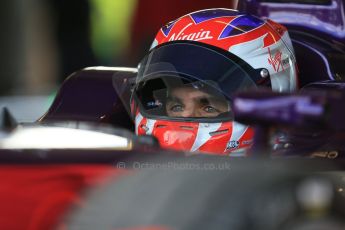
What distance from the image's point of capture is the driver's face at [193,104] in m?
2.88

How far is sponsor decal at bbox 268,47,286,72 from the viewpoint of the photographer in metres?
2.93

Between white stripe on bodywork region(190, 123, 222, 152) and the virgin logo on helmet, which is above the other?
the virgin logo on helmet

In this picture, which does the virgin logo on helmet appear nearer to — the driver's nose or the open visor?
the open visor

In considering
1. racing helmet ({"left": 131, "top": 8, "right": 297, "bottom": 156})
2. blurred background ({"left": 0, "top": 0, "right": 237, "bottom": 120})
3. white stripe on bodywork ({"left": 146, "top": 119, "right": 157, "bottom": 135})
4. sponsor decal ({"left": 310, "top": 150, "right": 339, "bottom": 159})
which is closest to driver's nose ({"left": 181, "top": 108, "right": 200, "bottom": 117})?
racing helmet ({"left": 131, "top": 8, "right": 297, "bottom": 156})

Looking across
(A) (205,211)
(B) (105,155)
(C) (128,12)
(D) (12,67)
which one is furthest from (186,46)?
(D) (12,67)

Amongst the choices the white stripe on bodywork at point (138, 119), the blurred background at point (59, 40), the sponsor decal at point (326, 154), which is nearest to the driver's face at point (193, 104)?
the white stripe on bodywork at point (138, 119)

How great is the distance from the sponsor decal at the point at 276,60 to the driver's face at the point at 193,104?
0.23 meters

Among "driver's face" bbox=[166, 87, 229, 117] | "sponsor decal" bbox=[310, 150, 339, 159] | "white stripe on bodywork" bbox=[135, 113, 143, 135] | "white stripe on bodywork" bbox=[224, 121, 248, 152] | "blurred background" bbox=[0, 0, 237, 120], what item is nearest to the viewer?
"sponsor decal" bbox=[310, 150, 339, 159]

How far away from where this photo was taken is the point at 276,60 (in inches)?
116

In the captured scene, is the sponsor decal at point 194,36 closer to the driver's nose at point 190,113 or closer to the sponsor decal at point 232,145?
the driver's nose at point 190,113

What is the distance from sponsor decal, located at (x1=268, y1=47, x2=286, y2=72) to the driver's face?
0.74 feet

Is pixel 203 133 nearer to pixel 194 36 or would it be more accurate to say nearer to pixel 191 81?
pixel 191 81

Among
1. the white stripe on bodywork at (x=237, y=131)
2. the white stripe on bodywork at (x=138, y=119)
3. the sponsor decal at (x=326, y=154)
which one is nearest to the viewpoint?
the sponsor decal at (x=326, y=154)

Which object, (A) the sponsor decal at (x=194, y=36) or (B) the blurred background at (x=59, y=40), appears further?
(B) the blurred background at (x=59, y=40)
